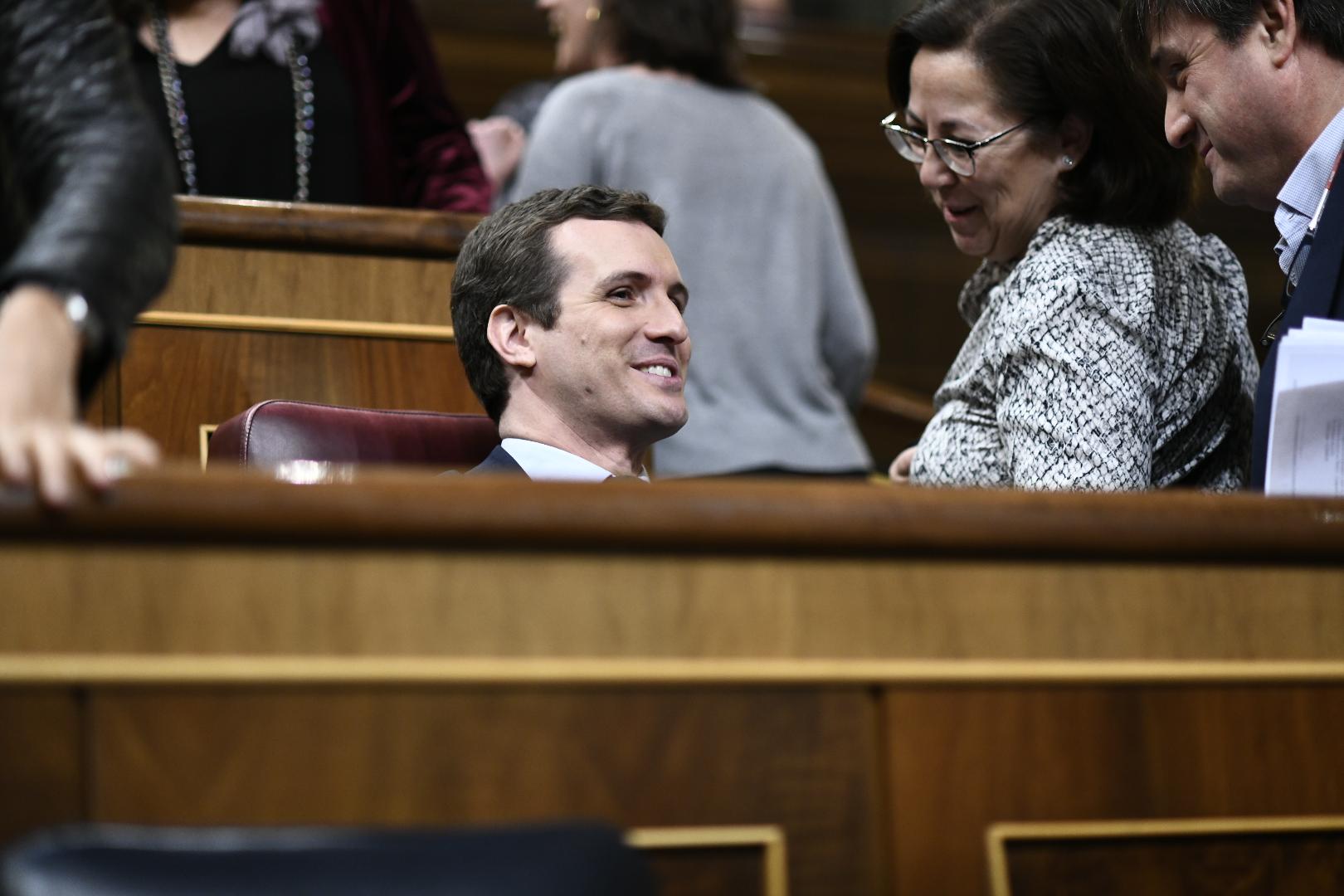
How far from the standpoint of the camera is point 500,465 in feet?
6.83

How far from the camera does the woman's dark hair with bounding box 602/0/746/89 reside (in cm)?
279

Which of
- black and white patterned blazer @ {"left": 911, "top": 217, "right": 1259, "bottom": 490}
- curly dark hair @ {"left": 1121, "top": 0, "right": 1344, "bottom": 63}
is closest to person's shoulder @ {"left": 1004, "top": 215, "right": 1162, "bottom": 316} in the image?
black and white patterned blazer @ {"left": 911, "top": 217, "right": 1259, "bottom": 490}

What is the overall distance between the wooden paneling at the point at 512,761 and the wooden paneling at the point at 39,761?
16mm

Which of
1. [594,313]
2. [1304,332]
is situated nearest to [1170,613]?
[1304,332]

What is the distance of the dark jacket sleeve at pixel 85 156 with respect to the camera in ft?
4.21

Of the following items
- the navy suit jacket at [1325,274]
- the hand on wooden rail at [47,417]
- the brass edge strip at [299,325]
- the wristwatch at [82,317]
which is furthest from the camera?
the brass edge strip at [299,325]

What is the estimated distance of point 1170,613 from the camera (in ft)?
4.46

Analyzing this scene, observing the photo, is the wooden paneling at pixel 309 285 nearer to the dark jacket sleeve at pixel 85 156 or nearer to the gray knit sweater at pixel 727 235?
the gray knit sweater at pixel 727 235

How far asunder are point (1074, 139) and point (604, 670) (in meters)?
1.16

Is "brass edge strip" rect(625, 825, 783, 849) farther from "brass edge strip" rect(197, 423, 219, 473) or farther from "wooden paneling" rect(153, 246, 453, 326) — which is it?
"wooden paneling" rect(153, 246, 453, 326)

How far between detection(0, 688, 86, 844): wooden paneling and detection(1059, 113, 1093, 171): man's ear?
1.40 meters

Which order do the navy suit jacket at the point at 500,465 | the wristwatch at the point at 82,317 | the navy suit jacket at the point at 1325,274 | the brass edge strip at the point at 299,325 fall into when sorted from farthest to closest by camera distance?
the brass edge strip at the point at 299,325 → the navy suit jacket at the point at 500,465 → the navy suit jacket at the point at 1325,274 → the wristwatch at the point at 82,317

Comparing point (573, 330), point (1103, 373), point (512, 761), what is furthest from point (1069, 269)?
point (512, 761)

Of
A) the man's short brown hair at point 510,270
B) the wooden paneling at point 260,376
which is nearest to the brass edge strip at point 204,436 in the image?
the wooden paneling at point 260,376
